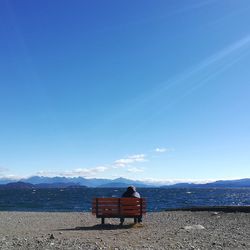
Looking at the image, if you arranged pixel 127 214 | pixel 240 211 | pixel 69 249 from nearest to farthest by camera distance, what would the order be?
pixel 69 249, pixel 127 214, pixel 240 211

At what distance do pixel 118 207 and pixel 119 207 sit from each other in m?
0.06

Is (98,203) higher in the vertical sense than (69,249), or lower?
higher

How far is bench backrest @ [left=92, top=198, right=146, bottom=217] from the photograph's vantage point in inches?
955

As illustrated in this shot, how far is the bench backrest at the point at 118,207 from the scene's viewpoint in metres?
24.2

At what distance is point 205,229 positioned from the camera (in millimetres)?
22266

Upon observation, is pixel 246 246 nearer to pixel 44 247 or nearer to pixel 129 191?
pixel 44 247

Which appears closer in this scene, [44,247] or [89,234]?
[44,247]

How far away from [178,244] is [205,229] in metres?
5.50

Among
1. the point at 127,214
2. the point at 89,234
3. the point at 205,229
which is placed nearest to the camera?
the point at 89,234

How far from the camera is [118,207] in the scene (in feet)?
79.7

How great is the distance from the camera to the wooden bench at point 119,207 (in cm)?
2425

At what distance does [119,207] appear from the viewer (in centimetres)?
2427

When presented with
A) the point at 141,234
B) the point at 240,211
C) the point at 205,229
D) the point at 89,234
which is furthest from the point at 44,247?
the point at 240,211

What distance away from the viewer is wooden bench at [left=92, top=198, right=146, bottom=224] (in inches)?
955
